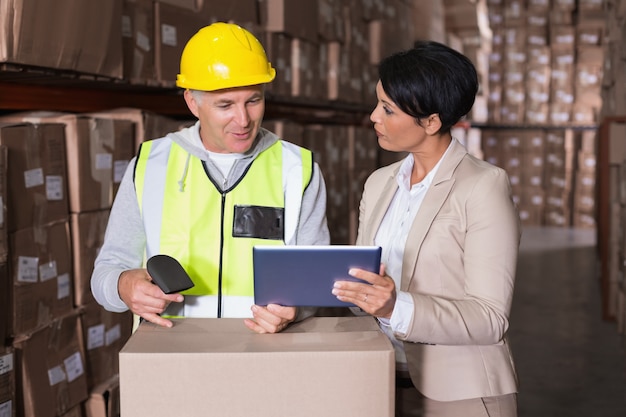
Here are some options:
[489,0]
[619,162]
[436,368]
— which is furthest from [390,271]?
[489,0]

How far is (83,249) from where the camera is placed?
297 centimetres

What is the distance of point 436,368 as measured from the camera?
69.9 inches

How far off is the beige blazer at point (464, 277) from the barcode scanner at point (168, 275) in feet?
1.60

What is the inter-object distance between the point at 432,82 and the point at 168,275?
Result: 0.78 metres

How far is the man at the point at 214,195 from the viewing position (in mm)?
1866

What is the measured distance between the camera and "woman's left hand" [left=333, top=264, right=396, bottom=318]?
1453 millimetres

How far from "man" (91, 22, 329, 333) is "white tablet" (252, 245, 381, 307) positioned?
13.0 inches

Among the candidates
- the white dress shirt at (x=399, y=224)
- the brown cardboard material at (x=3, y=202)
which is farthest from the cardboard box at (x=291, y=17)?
the white dress shirt at (x=399, y=224)

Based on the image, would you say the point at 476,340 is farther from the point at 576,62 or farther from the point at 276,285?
the point at 576,62

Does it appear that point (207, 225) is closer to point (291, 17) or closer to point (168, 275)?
point (168, 275)

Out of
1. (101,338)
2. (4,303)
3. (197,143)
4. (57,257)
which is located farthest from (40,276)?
(197,143)

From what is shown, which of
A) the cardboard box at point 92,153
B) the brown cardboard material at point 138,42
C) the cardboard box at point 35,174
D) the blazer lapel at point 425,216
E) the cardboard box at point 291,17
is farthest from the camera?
the cardboard box at point 291,17

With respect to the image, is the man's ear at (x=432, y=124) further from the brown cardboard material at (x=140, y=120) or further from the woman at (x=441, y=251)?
the brown cardboard material at (x=140, y=120)

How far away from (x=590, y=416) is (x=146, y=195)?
3.34 metres
